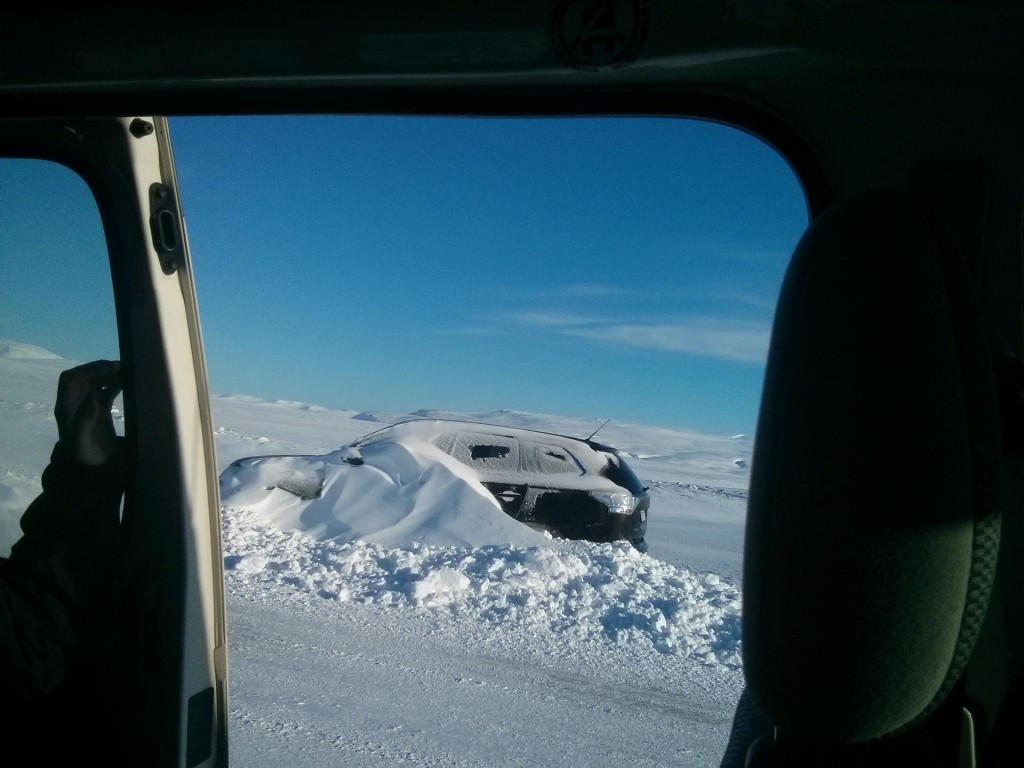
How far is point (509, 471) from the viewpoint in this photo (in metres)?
6.48

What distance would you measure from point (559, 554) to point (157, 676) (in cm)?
392

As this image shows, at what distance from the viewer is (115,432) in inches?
80.0

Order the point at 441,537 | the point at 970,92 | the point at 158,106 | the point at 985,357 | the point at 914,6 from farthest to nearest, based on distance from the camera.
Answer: the point at 441,537 → the point at 158,106 → the point at 970,92 → the point at 914,6 → the point at 985,357

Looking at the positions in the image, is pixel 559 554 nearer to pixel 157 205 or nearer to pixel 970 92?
pixel 157 205

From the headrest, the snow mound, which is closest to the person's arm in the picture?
the headrest

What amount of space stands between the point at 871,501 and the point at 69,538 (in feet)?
6.42

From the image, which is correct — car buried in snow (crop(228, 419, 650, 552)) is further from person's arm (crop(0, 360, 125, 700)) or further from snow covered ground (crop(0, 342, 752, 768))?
person's arm (crop(0, 360, 125, 700))

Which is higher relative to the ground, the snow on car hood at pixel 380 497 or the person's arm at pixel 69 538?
the person's arm at pixel 69 538

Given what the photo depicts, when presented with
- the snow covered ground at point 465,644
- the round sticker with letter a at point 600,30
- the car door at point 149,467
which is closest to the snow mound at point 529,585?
the snow covered ground at point 465,644

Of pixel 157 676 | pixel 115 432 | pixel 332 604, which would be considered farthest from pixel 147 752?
pixel 332 604

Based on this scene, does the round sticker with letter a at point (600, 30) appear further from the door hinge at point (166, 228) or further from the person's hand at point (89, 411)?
the person's hand at point (89, 411)

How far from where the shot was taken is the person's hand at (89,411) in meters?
2.03

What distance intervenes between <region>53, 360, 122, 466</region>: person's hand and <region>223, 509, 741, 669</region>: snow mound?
9.69 ft

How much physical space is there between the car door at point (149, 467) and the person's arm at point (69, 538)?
2.4 inches
